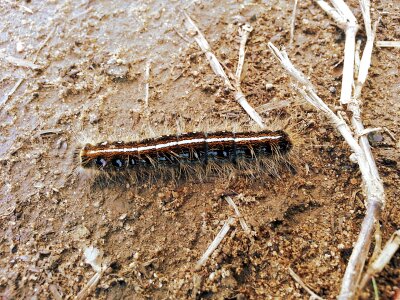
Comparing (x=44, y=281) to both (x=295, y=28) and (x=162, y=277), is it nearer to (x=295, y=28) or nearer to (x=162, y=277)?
(x=162, y=277)

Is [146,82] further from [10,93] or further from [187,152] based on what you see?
[10,93]

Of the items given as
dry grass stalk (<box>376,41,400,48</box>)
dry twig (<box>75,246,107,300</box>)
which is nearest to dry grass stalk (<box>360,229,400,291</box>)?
dry twig (<box>75,246,107,300</box>)

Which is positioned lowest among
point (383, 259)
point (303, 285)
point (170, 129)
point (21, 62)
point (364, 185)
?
point (303, 285)

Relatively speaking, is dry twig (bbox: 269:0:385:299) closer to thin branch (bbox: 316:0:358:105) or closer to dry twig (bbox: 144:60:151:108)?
thin branch (bbox: 316:0:358:105)

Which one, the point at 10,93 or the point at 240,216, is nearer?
the point at 240,216

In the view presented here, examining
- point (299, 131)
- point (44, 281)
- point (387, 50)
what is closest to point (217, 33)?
point (299, 131)

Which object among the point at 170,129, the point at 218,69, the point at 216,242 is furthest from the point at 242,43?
the point at 216,242
